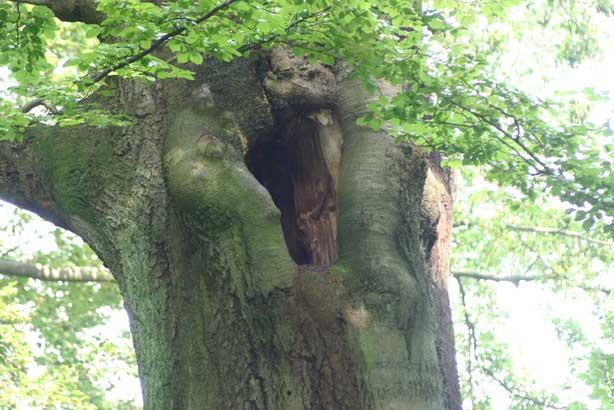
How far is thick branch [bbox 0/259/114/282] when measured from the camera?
8.60m

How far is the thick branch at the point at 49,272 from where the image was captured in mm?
8602

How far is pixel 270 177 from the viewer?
15.9ft

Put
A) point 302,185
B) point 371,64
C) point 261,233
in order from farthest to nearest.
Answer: point 302,185, point 371,64, point 261,233

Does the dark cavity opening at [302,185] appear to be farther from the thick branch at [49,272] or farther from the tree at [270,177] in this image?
the thick branch at [49,272]

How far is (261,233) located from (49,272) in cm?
554

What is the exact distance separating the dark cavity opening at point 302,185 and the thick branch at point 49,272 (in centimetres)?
467

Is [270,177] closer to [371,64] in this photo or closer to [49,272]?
[371,64]

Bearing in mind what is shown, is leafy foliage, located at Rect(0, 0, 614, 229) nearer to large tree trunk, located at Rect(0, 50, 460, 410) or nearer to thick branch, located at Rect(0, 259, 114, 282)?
large tree trunk, located at Rect(0, 50, 460, 410)

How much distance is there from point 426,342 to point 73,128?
85.4 inches

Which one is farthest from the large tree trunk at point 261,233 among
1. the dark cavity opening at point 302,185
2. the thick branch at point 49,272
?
the thick branch at point 49,272

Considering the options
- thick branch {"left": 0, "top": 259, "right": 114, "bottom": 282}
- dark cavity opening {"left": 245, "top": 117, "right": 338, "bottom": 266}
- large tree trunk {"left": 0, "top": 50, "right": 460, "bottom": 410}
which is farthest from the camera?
thick branch {"left": 0, "top": 259, "right": 114, "bottom": 282}

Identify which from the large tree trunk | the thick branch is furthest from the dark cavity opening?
the thick branch

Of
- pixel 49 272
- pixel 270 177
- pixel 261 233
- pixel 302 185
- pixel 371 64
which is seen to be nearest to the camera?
pixel 261 233

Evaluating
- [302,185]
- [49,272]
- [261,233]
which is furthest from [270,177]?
[49,272]
